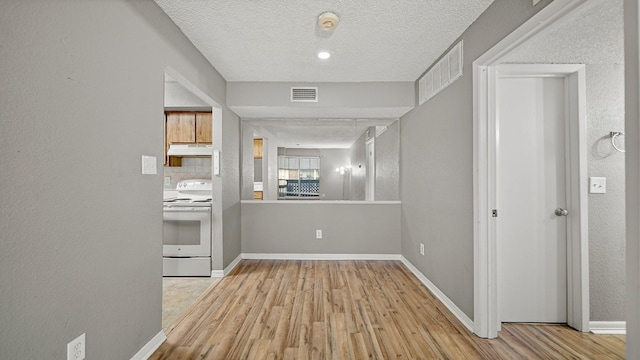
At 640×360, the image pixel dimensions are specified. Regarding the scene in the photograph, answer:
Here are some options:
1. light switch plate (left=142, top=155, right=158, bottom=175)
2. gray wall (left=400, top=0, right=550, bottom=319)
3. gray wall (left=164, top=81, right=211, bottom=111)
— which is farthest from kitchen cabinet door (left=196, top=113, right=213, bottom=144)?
gray wall (left=400, top=0, right=550, bottom=319)

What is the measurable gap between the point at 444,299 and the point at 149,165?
2.74m

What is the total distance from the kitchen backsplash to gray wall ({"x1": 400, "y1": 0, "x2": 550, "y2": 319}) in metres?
3.02

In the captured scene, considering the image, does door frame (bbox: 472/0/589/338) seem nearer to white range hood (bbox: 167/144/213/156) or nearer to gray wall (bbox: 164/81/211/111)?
gray wall (bbox: 164/81/211/111)

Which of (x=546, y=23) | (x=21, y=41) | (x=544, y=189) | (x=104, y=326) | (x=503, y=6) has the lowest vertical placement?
(x=104, y=326)

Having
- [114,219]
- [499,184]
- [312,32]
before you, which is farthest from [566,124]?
[114,219]

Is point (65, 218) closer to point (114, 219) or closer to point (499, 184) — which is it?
point (114, 219)

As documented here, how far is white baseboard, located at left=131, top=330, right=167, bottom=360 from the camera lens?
1.80 m

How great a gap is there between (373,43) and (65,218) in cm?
253

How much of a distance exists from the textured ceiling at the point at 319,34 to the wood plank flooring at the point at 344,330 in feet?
7.86

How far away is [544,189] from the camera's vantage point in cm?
228

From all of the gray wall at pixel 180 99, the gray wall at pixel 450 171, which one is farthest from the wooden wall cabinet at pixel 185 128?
the gray wall at pixel 450 171

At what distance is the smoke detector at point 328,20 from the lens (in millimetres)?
2096

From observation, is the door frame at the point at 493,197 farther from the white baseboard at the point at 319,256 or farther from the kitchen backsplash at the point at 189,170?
the kitchen backsplash at the point at 189,170

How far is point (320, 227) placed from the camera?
4160 mm
